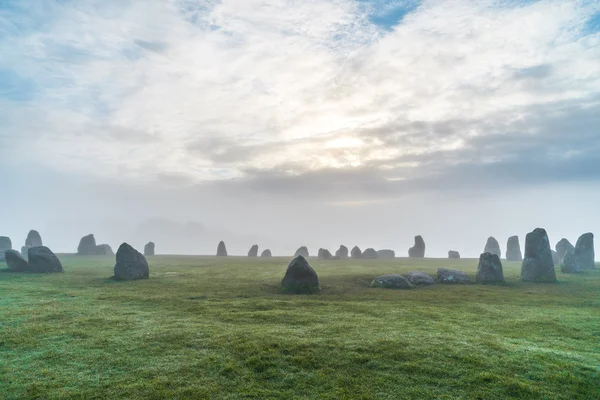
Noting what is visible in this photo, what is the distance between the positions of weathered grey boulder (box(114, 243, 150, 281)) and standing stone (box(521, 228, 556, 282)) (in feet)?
82.5

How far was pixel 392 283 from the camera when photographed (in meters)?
20.7

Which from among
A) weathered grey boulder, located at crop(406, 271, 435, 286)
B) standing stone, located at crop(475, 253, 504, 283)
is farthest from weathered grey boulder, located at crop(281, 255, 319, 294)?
standing stone, located at crop(475, 253, 504, 283)

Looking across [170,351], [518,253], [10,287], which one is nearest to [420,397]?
[170,351]

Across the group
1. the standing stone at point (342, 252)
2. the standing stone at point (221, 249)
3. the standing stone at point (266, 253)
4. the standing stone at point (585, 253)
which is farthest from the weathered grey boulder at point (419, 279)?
the standing stone at point (221, 249)

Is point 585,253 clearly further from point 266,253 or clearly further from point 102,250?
point 102,250

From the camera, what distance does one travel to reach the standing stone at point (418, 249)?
60.5m

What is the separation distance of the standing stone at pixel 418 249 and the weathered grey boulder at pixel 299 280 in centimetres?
4572

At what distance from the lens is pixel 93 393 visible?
748cm

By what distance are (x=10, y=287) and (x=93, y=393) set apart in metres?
15.9

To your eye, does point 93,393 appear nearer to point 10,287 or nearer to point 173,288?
point 173,288

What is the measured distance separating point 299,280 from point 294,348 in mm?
9333

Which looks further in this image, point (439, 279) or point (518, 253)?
point (518, 253)

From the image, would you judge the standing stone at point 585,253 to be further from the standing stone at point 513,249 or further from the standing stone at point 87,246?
the standing stone at point 87,246

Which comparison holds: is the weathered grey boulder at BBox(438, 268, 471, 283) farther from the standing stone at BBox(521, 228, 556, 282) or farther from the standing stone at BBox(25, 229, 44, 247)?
the standing stone at BBox(25, 229, 44, 247)
